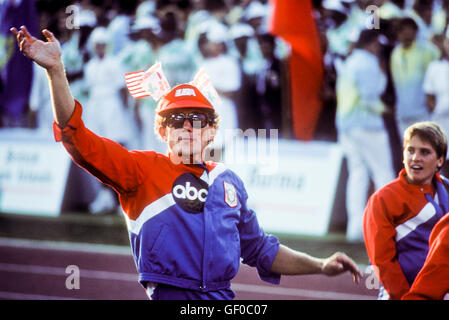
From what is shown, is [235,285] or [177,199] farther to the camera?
[235,285]

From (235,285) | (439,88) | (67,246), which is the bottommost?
(235,285)

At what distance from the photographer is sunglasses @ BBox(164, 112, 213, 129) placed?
3.23m

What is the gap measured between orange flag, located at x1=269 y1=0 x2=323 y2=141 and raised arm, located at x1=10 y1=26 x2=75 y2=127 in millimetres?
5838

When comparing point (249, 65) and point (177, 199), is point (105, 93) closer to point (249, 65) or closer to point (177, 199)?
point (249, 65)

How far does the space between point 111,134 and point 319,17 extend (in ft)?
11.0

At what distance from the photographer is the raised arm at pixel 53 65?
2776mm

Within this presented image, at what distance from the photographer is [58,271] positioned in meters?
7.70

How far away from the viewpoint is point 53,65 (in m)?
2.79

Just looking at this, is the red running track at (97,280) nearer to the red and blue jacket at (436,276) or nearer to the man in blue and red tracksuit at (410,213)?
the man in blue and red tracksuit at (410,213)

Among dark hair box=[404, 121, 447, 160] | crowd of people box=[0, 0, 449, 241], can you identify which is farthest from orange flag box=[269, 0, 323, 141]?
dark hair box=[404, 121, 447, 160]

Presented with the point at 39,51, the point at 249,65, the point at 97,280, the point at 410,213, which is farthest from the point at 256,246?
the point at 249,65

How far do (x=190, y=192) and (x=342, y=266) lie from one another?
2.37 ft

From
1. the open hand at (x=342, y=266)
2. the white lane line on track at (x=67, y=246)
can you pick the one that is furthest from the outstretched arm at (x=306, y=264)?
the white lane line on track at (x=67, y=246)
